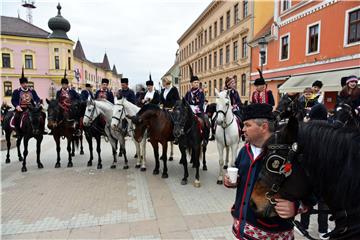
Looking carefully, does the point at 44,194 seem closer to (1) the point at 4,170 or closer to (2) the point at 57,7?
(1) the point at 4,170

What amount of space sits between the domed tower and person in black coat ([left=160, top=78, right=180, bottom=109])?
3825 centimetres

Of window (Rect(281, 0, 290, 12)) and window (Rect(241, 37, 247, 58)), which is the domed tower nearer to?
window (Rect(241, 37, 247, 58))

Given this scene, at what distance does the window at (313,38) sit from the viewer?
14280 mm

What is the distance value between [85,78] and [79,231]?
55.7 meters

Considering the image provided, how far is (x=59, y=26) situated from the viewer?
36969 mm

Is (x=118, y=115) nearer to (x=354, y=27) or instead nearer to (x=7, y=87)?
(x=354, y=27)

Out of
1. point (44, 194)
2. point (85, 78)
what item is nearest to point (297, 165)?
point (44, 194)

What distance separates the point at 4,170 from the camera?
6.65 meters

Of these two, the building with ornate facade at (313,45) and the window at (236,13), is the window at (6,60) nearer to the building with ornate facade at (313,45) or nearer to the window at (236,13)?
the window at (236,13)

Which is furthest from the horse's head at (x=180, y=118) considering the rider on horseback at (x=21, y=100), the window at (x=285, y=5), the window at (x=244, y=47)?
the window at (x=244, y=47)

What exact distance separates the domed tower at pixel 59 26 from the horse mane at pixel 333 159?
144 ft

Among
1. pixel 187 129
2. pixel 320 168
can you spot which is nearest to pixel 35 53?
pixel 187 129

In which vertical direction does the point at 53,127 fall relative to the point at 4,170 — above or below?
above

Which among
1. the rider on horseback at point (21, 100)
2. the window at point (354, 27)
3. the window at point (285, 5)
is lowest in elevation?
the rider on horseback at point (21, 100)
